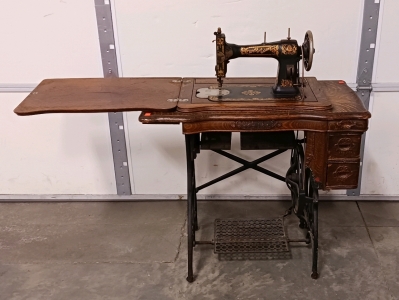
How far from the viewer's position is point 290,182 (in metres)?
2.33

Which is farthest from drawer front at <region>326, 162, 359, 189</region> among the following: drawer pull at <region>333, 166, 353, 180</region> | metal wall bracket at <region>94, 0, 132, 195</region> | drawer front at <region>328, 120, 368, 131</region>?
metal wall bracket at <region>94, 0, 132, 195</region>

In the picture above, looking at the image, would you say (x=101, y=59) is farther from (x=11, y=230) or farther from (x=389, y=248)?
(x=389, y=248)

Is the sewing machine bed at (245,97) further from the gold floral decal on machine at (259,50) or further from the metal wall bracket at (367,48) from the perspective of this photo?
the metal wall bracket at (367,48)

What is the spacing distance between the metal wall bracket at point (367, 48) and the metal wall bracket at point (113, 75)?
4.37 feet

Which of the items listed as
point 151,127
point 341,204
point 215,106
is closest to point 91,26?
point 151,127

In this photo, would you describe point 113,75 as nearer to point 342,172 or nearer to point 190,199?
point 190,199

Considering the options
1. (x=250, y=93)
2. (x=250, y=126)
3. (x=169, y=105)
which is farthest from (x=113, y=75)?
(x=250, y=126)

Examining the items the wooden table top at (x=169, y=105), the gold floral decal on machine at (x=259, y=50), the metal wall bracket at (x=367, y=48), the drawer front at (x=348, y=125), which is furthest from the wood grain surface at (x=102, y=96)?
the metal wall bracket at (x=367, y=48)

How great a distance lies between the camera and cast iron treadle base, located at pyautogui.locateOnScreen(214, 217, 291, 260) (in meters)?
2.47

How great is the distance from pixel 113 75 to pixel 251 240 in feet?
3.86

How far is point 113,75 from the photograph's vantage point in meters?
2.66

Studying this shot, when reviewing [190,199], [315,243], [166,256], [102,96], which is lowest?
[166,256]

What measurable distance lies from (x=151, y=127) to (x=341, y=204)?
4.11 ft

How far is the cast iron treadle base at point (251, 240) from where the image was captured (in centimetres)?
247
